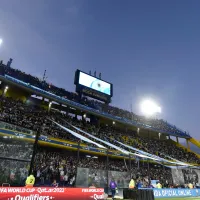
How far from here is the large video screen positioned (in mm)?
37847

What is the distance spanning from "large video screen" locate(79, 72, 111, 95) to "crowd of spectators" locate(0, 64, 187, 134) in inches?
107

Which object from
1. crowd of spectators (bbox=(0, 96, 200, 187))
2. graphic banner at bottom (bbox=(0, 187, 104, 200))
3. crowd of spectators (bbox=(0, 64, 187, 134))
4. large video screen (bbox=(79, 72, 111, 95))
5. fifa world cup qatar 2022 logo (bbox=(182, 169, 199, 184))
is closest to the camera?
graphic banner at bottom (bbox=(0, 187, 104, 200))

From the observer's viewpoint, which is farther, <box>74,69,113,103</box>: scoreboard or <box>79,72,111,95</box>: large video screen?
<box>79,72,111,95</box>: large video screen

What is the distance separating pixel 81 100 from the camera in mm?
36125

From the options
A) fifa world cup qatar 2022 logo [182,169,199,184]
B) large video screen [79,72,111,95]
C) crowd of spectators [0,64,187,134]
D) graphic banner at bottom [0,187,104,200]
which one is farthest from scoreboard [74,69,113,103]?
graphic banner at bottom [0,187,104,200]

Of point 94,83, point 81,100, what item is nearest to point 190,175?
point 81,100

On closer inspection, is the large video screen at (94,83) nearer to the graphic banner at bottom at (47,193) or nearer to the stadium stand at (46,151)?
the stadium stand at (46,151)

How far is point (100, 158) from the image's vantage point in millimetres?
30625

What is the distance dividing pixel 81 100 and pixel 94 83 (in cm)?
539

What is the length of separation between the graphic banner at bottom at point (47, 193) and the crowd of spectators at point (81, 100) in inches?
883

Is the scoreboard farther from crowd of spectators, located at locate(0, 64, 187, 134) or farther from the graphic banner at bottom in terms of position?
the graphic banner at bottom

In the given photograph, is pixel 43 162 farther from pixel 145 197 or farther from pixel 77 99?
pixel 77 99

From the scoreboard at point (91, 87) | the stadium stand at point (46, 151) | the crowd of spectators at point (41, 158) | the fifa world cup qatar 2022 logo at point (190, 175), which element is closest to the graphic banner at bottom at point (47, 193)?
the crowd of spectators at point (41, 158)

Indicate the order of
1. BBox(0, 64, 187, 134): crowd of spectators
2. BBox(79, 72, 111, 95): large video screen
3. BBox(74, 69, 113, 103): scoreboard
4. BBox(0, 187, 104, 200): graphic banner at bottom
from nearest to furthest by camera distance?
BBox(0, 187, 104, 200): graphic banner at bottom → BBox(0, 64, 187, 134): crowd of spectators → BBox(74, 69, 113, 103): scoreboard → BBox(79, 72, 111, 95): large video screen
